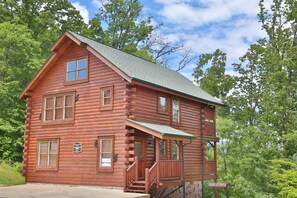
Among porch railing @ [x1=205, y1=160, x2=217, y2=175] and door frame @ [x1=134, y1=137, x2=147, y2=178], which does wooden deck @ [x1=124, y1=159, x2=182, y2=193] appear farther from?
porch railing @ [x1=205, y1=160, x2=217, y2=175]

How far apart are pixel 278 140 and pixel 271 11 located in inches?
430

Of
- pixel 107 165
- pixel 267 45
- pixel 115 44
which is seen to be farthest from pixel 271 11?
pixel 107 165

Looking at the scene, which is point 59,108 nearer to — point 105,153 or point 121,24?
point 105,153

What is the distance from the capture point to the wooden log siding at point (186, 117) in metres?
17.8

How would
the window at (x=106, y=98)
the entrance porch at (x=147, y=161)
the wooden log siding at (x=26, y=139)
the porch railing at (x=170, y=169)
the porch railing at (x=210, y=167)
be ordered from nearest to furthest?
the entrance porch at (x=147, y=161)
the porch railing at (x=170, y=169)
the window at (x=106, y=98)
the wooden log siding at (x=26, y=139)
the porch railing at (x=210, y=167)

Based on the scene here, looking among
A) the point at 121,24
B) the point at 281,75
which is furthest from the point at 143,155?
the point at 121,24

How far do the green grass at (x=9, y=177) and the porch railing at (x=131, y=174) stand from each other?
750cm

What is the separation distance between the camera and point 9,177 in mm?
20016

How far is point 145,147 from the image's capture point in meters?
17.8

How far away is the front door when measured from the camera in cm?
1742

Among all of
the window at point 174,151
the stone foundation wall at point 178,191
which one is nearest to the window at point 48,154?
the stone foundation wall at point 178,191

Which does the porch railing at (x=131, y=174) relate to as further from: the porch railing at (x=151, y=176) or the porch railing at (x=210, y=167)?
the porch railing at (x=210, y=167)

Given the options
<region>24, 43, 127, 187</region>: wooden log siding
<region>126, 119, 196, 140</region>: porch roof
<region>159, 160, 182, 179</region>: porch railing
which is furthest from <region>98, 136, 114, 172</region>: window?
<region>159, 160, 182, 179</region>: porch railing

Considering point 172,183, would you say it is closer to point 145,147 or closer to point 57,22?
point 145,147
